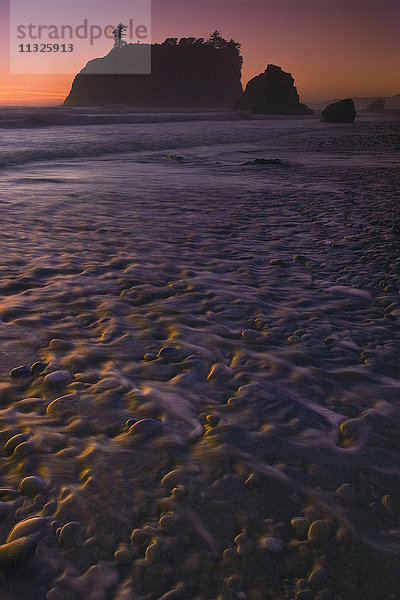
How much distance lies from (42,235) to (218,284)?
262 centimetres

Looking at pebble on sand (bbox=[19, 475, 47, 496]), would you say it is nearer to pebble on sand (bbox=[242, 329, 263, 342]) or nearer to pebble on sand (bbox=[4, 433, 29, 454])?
pebble on sand (bbox=[4, 433, 29, 454])

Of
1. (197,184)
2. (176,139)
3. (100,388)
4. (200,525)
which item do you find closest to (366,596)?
(200,525)

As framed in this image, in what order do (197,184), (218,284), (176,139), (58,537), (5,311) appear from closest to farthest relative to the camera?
(58,537) → (5,311) → (218,284) → (197,184) → (176,139)

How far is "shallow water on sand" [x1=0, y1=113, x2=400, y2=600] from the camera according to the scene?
1.57 metres

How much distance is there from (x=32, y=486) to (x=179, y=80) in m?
137

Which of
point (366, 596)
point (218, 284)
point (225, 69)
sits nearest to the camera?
point (366, 596)

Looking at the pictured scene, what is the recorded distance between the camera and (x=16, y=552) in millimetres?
1546

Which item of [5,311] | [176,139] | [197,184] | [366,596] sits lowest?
[366,596]

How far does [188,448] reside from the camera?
212 centimetres

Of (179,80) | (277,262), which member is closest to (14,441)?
(277,262)

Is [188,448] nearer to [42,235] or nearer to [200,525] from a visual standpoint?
[200,525]

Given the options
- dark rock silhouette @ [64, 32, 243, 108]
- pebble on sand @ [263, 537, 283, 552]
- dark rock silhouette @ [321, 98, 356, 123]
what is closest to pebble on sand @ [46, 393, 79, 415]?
pebble on sand @ [263, 537, 283, 552]

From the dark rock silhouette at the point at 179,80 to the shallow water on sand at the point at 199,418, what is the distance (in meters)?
126

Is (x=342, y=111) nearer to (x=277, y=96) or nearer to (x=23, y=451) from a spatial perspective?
(x=277, y=96)
